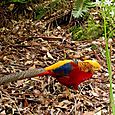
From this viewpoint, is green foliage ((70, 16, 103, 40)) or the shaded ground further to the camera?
green foliage ((70, 16, 103, 40))

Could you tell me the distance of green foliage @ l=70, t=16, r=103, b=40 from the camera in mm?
3920

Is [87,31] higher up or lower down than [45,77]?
higher up

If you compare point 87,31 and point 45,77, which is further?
point 87,31

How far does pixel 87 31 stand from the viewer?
395 cm

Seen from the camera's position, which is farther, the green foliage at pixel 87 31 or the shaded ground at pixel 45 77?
the green foliage at pixel 87 31

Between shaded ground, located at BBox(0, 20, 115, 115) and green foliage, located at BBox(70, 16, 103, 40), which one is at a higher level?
green foliage, located at BBox(70, 16, 103, 40)

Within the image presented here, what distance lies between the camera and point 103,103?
2.86m

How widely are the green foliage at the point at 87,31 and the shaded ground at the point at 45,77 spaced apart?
88 mm

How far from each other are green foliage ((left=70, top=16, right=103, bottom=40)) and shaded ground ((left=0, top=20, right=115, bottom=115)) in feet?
0.29

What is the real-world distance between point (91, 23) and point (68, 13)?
29 cm

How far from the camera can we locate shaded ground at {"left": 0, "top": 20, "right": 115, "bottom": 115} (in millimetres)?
2764

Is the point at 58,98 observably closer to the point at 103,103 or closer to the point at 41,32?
the point at 103,103

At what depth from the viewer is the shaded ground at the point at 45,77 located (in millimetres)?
2764

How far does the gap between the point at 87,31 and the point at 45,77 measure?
105 centimetres
